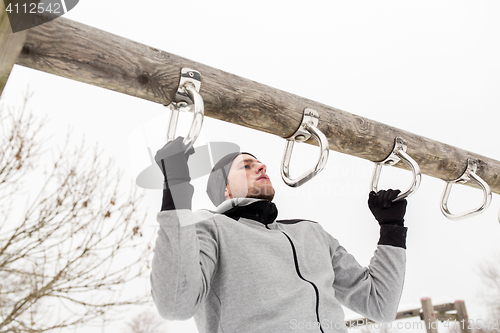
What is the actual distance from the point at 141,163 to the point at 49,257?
127 centimetres

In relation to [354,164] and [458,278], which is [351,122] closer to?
[354,164]

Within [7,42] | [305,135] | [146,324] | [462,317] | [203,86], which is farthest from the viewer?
[462,317]

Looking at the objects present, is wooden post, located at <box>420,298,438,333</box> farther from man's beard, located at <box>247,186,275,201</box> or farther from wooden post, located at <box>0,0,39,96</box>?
wooden post, located at <box>0,0,39,96</box>

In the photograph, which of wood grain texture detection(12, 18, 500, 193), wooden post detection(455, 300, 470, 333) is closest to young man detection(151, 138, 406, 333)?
wood grain texture detection(12, 18, 500, 193)

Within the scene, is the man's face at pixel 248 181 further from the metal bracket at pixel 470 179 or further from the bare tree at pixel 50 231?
the bare tree at pixel 50 231

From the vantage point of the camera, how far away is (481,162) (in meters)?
1.39

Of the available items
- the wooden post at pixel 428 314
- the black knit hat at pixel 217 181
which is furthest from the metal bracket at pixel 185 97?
the wooden post at pixel 428 314

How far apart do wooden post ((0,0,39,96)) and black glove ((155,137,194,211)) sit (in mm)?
276

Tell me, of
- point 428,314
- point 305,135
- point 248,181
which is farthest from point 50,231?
point 428,314

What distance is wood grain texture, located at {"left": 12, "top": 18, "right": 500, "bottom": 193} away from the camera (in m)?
0.68

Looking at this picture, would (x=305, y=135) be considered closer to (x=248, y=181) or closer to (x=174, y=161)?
(x=248, y=181)

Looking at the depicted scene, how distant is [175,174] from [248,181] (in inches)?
16.8

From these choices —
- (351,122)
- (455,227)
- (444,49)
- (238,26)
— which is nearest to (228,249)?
(351,122)

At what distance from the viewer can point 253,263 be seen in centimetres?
90
